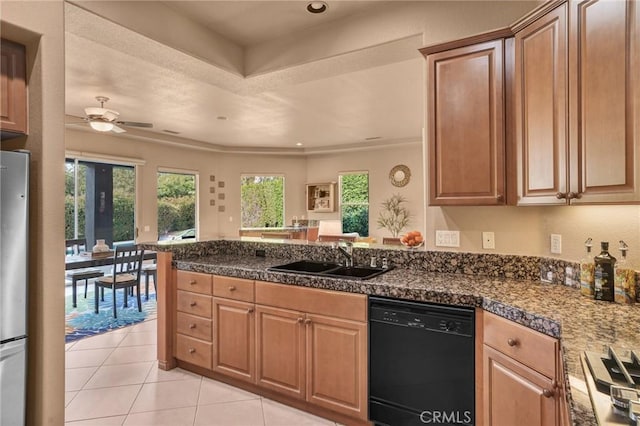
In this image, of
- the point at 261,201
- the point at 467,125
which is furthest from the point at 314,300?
the point at 261,201

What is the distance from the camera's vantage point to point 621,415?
719 millimetres

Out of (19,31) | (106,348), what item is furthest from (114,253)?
(19,31)

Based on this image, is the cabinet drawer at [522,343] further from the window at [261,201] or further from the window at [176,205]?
the window at [261,201]

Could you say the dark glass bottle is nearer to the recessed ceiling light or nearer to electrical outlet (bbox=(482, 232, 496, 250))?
electrical outlet (bbox=(482, 232, 496, 250))

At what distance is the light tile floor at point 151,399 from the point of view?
224 centimetres

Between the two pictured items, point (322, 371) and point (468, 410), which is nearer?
point (468, 410)

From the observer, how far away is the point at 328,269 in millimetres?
2699

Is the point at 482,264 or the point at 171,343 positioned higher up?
the point at 482,264

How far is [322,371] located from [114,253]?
354cm

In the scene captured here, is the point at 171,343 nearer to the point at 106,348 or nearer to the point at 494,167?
the point at 106,348

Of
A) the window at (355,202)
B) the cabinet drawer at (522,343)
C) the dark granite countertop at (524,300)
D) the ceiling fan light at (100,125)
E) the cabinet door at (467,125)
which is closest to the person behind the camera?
the dark granite countertop at (524,300)

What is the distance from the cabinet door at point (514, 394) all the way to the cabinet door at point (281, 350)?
3.53 ft

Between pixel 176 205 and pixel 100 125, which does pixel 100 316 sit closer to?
pixel 100 125

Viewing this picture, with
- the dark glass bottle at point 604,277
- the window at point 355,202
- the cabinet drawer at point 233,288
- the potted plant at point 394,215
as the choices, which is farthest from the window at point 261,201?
the dark glass bottle at point 604,277
